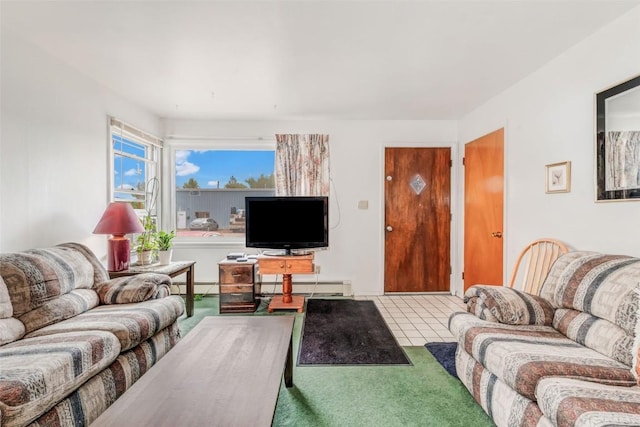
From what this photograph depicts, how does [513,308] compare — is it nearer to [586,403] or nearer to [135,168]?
[586,403]

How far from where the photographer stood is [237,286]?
3.45 m

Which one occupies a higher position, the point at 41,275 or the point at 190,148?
the point at 190,148

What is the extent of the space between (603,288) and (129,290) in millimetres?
3025

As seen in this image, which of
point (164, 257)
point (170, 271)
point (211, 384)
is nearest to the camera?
point (211, 384)

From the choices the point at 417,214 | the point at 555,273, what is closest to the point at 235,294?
the point at 417,214

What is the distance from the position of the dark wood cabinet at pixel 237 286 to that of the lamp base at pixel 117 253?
94 cm

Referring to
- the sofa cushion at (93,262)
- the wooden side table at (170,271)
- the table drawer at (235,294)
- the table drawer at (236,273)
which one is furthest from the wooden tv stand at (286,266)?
the sofa cushion at (93,262)

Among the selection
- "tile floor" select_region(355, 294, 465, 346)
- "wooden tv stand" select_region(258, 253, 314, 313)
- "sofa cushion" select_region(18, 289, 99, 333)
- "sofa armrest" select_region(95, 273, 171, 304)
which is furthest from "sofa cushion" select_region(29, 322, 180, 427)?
"tile floor" select_region(355, 294, 465, 346)

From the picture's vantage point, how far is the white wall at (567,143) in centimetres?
189

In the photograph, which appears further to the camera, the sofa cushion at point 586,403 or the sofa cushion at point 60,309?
the sofa cushion at point 60,309

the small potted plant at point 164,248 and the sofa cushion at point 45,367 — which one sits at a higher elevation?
the small potted plant at point 164,248

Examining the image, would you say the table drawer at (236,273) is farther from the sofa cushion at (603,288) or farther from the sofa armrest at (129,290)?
the sofa cushion at (603,288)

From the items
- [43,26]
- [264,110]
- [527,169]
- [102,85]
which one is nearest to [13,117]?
[43,26]

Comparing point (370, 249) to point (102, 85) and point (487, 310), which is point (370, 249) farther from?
point (102, 85)
